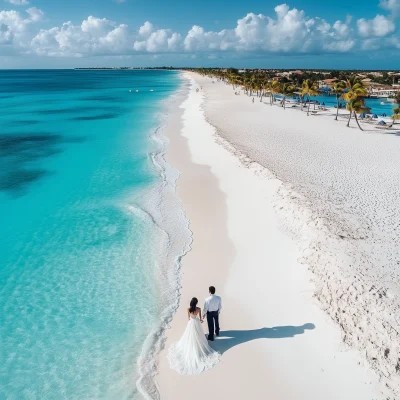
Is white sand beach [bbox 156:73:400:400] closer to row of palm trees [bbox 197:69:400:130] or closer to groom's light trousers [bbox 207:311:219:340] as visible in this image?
groom's light trousers [bbox 207:311:219:340]

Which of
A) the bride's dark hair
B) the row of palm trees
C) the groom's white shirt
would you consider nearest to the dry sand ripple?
the groom's white shirt

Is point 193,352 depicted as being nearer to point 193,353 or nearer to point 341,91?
point 193,353

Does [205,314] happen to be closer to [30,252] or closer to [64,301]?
[64,301]

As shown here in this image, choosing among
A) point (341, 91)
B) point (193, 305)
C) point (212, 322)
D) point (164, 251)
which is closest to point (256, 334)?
point (212, 322)

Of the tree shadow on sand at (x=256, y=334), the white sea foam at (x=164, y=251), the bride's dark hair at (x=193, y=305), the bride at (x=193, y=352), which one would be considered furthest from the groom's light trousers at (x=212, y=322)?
the white sea foam at (x=164, y=251)

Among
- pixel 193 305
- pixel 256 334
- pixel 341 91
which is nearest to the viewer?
pixel 193 305

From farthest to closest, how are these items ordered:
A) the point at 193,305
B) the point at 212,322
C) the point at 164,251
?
1. the point at 164,251
2. the point at 212,322
3. the point at 193,305

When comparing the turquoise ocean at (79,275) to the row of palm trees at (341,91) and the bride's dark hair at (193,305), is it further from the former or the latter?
the row of palm trees at (341,91)
